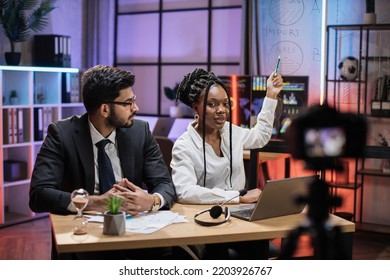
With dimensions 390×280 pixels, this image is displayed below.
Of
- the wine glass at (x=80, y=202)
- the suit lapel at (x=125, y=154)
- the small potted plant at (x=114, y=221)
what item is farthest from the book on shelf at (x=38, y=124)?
the small potted plant at (x=114, y=221)

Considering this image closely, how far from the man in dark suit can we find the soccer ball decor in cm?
207

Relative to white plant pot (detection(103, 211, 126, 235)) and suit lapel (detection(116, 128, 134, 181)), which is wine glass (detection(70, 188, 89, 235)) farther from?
suit lapel (detection(116, 128, 134, 181))

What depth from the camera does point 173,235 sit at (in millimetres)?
1480

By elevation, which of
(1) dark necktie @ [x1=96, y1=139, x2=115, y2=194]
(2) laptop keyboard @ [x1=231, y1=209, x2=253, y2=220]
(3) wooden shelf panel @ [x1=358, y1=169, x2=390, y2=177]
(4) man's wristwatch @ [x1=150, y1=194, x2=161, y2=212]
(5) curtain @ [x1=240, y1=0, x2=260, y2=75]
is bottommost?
(3) wooden shelf panel @ [x1=358, y1=169, x2=390, y2=177]

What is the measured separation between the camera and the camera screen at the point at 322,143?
0.47m

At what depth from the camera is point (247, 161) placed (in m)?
3.44

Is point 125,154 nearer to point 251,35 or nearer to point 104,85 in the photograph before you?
point 104,85

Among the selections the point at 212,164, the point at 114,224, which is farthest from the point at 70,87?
the point at 114,224

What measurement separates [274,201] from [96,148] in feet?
2.11

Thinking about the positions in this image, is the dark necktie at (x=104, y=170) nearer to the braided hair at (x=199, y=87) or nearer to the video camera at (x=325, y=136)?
the braided hair at (x=199, y=87)

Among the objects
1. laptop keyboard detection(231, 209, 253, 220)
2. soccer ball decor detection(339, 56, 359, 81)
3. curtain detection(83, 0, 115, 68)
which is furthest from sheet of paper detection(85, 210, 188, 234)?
curtain detection(83, 0, 115, 68)

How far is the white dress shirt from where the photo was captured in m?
1.88

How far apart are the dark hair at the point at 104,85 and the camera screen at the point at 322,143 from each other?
4.89 feet

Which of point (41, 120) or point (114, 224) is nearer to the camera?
point (114, 224)
